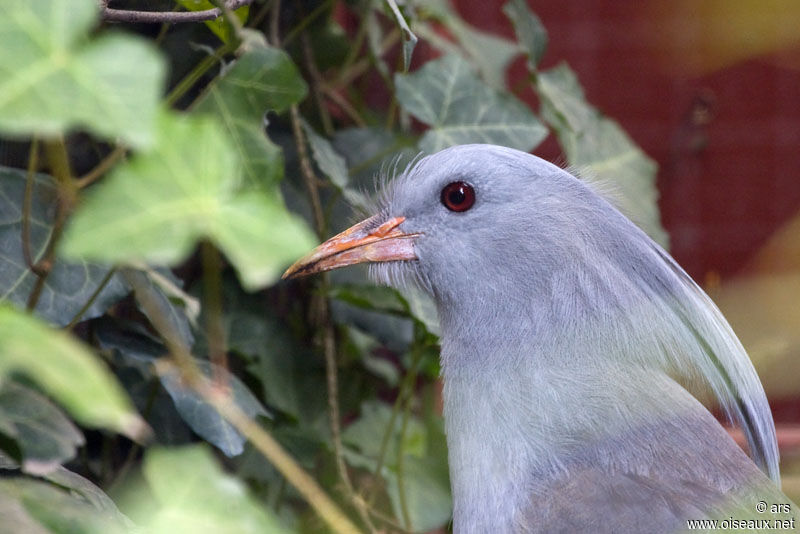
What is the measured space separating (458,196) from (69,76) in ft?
3.53

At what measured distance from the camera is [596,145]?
2428mm

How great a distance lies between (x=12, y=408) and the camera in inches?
38.6

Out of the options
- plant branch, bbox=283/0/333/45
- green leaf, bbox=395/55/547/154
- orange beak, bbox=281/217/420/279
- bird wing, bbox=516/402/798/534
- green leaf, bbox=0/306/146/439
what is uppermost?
plant branch, bbox=283/0/333/45

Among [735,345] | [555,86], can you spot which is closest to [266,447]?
[735,345]

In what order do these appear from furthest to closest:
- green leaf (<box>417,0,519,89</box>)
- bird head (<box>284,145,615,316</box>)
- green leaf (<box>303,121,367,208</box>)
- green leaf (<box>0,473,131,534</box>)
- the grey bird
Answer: green leaf (<box>417,0,519,89</box>) → green leaf (<box>303,121,367,208</box>) → bird head (<box>284,145,615,316</box>) → the grey bird → green leaf (<box>0,473,131,534</box>)

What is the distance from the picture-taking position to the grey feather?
1420 millimetres

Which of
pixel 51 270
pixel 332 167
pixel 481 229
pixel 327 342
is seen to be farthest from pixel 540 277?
pixel 51 270

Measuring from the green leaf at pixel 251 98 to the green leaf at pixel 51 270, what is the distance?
31 cm

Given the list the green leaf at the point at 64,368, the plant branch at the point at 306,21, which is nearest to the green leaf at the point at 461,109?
the plant branch at the point at 306,21

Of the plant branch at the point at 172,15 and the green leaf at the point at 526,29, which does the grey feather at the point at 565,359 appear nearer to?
the plant branch at the point at 172,15

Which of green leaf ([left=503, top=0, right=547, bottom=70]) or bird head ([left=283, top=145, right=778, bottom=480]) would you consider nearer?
bird head ([left=283, top=145, right=778, bottom=480])

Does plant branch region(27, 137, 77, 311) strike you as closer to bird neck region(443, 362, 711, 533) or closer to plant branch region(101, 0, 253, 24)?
plant branch region(101, 0, 253, 24)

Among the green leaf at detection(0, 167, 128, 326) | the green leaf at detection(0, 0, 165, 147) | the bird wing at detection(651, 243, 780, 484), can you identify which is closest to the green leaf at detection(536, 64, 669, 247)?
the bird wing at detection(651, 243, 780, 484)

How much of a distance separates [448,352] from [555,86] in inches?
39.1
